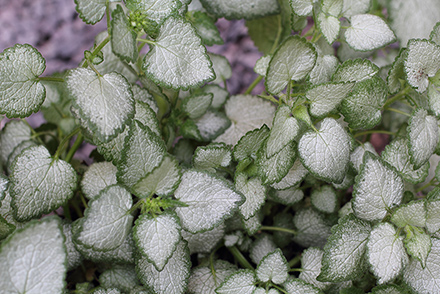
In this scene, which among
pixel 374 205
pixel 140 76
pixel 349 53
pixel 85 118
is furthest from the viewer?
pixel 349 53

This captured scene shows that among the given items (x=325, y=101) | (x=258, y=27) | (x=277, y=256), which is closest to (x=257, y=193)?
(x=277, y=256)

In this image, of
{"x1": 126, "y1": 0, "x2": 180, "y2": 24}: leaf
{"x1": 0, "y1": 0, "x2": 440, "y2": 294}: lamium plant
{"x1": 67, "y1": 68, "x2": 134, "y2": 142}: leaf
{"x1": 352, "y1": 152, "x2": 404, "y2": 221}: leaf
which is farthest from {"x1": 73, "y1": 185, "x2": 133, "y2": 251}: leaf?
{"x1": 352, "y1": 152, "x2": 404, "y2": 221}: leaf

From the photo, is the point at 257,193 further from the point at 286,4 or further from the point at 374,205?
the point at 286,4

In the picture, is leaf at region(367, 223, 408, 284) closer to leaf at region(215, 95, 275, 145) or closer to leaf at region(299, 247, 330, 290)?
leaf at region(299, 247, 330, 290)

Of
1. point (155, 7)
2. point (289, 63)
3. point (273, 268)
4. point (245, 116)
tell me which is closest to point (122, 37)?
point (155, 7)

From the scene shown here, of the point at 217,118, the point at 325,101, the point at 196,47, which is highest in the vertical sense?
the point at 196,47

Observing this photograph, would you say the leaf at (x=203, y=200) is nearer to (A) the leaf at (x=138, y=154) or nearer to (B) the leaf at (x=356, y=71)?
(A) the leaf at (x=138, y=154)

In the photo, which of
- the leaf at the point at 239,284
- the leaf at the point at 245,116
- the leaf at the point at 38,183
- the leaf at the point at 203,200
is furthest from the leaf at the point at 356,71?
the leaf at the point at 38,183
